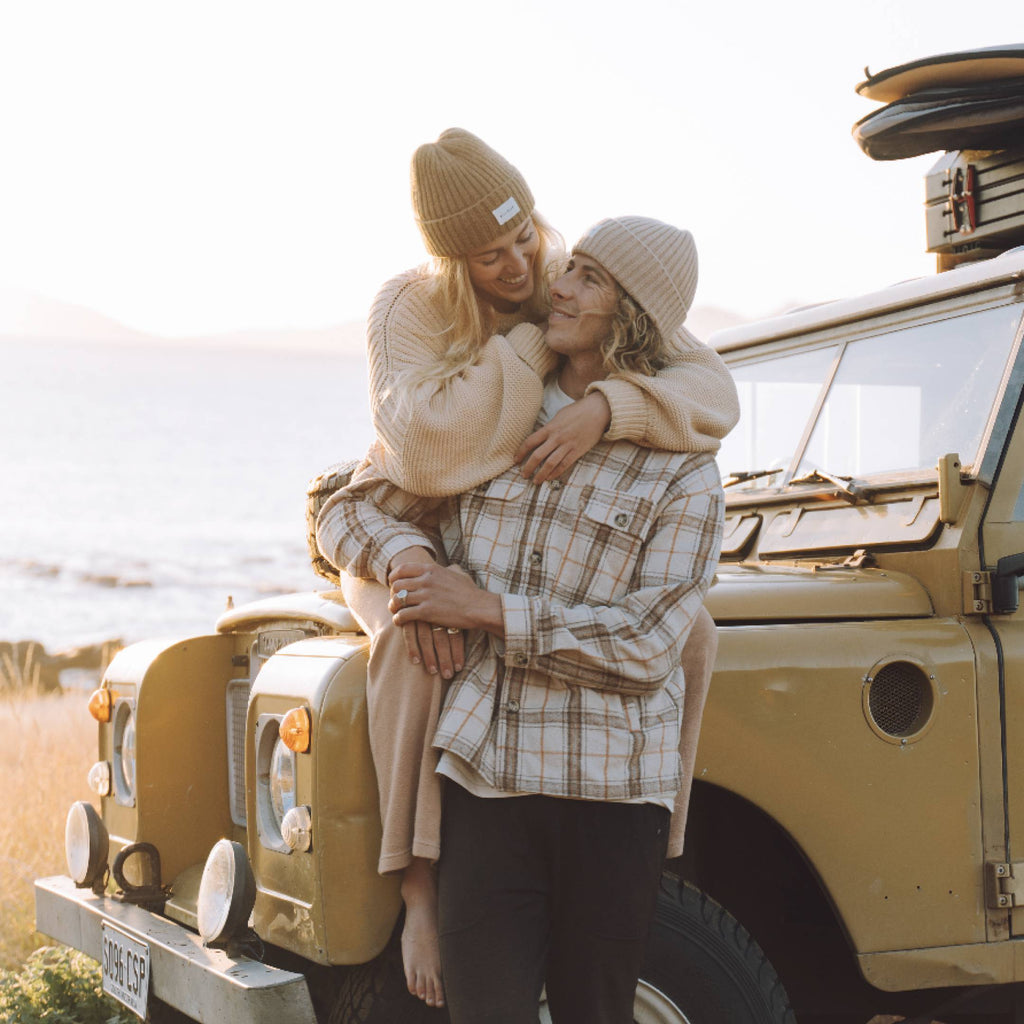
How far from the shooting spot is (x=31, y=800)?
6156mm

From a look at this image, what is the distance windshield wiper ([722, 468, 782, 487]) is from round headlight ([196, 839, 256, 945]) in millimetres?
1875

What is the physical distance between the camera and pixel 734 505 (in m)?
4.07

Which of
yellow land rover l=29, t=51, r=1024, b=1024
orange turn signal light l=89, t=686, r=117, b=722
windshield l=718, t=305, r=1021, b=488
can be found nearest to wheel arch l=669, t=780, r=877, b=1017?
yellow land rover l=29, t=51, r=1024, b=1024

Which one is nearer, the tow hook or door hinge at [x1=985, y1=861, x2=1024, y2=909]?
door hinge at [x1=985, y1=861, x2=1024, y2=909]

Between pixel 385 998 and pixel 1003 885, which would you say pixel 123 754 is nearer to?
pixel 385 998

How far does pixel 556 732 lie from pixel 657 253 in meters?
0.89

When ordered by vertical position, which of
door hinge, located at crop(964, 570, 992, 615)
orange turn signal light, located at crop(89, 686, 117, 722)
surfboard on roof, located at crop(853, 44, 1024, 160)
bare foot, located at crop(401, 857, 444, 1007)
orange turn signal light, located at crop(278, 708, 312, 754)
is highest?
surfboard on roof, located at crop(853, 44, 1024, 160)

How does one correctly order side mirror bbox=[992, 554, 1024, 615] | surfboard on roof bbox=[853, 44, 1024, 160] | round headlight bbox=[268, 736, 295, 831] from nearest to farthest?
round headlight bbox=[268, 736, 295, 831] → side mirror bbox=[992, 554, 1024, 615] → surfboard on roof bbox=[853, 44, 1024, 160]

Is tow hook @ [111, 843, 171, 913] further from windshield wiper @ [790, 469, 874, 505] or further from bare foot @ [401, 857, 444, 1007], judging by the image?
windshield wiper @ [790, 469, 874, 505]

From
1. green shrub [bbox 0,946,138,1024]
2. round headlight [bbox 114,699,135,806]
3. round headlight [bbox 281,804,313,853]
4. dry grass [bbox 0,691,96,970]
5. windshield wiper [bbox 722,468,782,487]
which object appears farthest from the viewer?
dry grass [bbox 0,691,96,970]

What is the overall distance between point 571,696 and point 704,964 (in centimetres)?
82

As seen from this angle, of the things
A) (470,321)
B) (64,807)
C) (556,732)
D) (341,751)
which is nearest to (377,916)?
(341,751)

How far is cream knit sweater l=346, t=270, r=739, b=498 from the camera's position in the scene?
257 centimetres

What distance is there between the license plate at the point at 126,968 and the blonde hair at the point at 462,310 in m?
1.47
